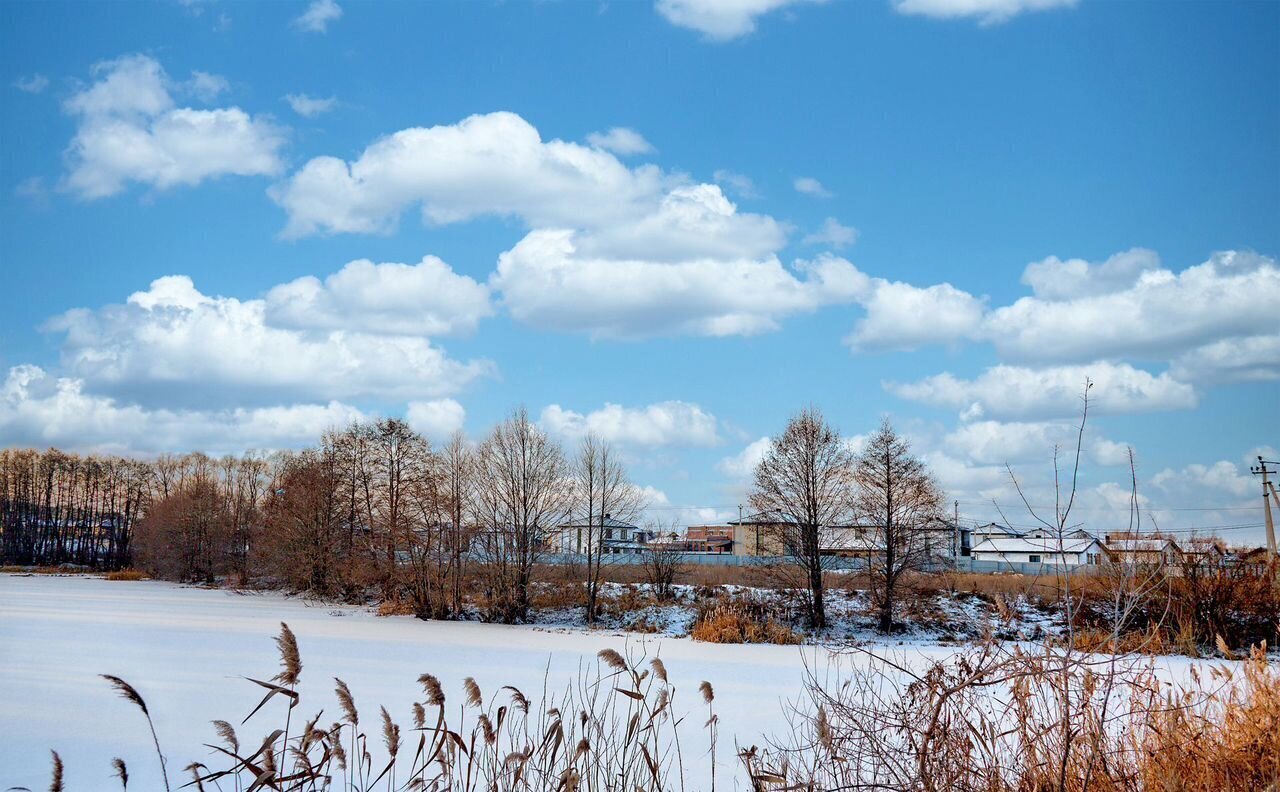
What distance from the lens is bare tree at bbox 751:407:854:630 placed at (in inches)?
1112

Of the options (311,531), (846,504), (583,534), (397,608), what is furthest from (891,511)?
(311,531)

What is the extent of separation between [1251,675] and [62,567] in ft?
234

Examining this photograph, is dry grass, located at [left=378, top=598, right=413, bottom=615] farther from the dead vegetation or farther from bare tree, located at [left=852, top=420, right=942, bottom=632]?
the dead vegetation

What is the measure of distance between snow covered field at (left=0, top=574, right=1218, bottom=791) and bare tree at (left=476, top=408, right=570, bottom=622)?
214 cm

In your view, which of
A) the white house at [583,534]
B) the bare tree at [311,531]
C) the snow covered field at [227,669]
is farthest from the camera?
the bare tree at [311,531]

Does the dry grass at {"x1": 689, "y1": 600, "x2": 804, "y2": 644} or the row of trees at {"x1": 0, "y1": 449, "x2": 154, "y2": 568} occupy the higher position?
the row of trees at {"x1": 0, "y1": 449, "x2": 154, "y2": 568}

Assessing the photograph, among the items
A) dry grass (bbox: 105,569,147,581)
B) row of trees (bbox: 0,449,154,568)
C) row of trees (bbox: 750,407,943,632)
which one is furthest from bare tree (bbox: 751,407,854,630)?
row of trees (bbox: 0,449,154,568)

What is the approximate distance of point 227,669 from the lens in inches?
634

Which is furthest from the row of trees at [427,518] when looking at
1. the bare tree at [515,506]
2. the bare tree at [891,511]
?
→ the bare tree at [891,511]

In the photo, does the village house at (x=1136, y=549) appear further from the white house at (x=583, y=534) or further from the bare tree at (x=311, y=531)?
the bare tree at (x=311, y=531)

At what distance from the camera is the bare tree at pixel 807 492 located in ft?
92.6

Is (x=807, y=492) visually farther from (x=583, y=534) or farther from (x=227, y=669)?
(x=227, y=669)

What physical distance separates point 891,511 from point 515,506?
1173 cm

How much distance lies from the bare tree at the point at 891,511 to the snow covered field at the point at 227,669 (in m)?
3.21
